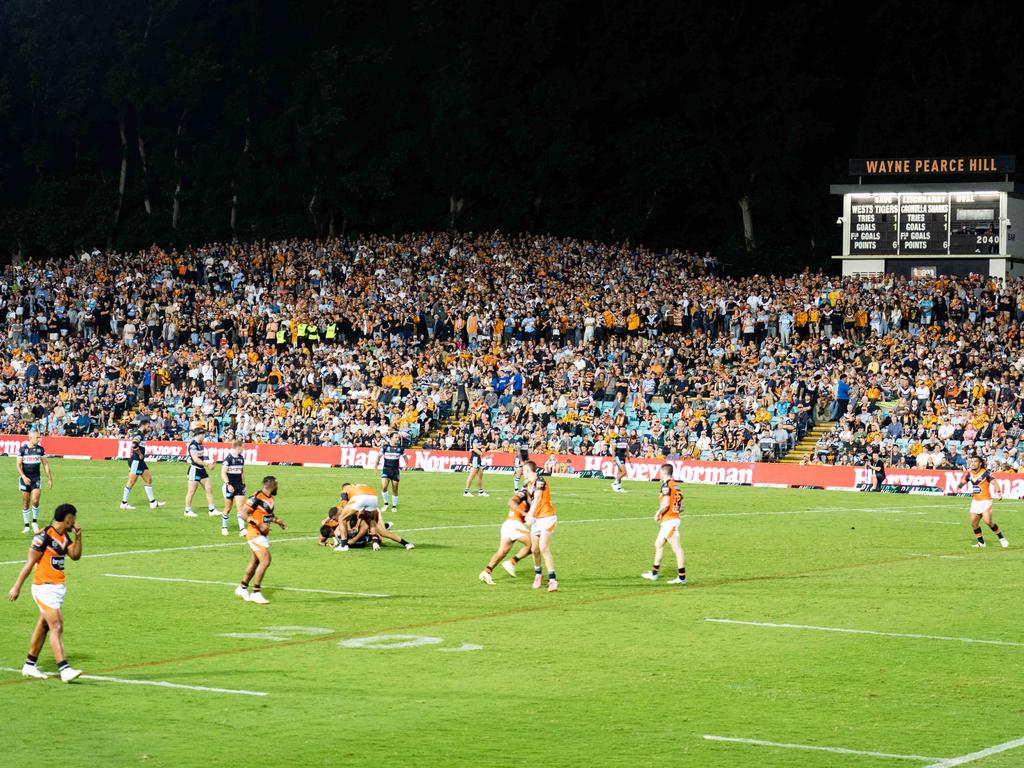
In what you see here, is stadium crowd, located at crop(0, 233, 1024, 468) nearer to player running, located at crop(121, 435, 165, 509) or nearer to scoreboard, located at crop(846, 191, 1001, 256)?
scoreboard, located at crop(846, 191, 1001, 256)

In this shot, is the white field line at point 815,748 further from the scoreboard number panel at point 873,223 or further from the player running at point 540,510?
the scoreboard number panel at point 873,223

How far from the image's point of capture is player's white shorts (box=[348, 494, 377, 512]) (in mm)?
29786

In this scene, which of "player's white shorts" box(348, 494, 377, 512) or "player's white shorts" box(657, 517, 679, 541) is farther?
"player's white shorts" box(348, 494, 377, 512)

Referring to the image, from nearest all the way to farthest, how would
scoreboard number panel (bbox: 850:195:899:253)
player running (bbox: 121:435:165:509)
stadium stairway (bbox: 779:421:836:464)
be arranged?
1. player running (bbox: 121:435:165:509)
2. stadium stairway (bbox: 779:421:836:464)
3. scoreboard number panel (bbox: 850:195:899:253)

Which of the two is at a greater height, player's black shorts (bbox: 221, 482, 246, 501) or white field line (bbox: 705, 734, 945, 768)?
player's black shorts (bbox: 221, 482, 246, 501)

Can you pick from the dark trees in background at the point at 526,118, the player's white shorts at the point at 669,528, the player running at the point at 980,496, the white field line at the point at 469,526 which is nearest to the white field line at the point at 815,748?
the player's white shorts at the point at 669,528

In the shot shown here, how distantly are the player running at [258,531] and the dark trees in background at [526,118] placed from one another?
204 ft

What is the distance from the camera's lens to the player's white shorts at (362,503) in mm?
29786

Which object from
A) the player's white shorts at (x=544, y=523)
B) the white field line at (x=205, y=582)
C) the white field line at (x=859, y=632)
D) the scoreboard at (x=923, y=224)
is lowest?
the white field line at (x=859, y=632)

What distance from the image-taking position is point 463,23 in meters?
90.5

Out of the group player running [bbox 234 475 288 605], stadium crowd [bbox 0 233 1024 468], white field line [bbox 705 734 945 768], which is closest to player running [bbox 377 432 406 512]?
player running [bbox 234 475 288 605]

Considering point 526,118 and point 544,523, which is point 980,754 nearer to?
point 544,523

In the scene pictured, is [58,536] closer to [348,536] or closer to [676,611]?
[676,611]

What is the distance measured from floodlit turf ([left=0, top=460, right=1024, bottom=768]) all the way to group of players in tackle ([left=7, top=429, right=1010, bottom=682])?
0.47 m
